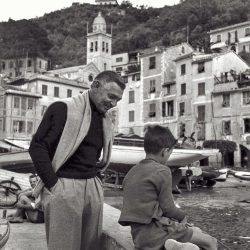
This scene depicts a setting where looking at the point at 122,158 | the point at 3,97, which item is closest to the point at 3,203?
the point at 122,158

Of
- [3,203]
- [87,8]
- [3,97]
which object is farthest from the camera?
[87,8]

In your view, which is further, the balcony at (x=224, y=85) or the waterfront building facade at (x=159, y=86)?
the waterfront building facade at (x=159, y=86)

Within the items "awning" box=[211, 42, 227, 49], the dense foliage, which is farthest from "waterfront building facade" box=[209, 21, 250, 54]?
the dense foliage

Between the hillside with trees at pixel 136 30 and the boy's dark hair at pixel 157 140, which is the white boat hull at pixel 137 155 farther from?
the hillside with trees at pixel 136 30

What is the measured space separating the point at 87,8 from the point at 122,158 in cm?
10871

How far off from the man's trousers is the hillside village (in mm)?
34233

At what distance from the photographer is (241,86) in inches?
1529

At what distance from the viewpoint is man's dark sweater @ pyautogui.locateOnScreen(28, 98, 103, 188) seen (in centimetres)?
285

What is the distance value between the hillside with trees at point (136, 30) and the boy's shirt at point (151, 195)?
5957cm

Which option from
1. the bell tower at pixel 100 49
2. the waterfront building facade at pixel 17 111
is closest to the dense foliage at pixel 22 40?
the bell tower at pixel 100 49

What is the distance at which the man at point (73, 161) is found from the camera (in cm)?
292

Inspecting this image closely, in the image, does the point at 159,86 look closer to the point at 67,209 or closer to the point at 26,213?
the point at 26,213

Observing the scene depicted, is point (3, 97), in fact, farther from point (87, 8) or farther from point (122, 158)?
point (87, 8)

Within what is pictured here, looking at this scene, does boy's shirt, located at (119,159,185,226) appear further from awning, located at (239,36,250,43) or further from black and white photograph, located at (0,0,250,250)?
awning, located at (239,36,250,43)
